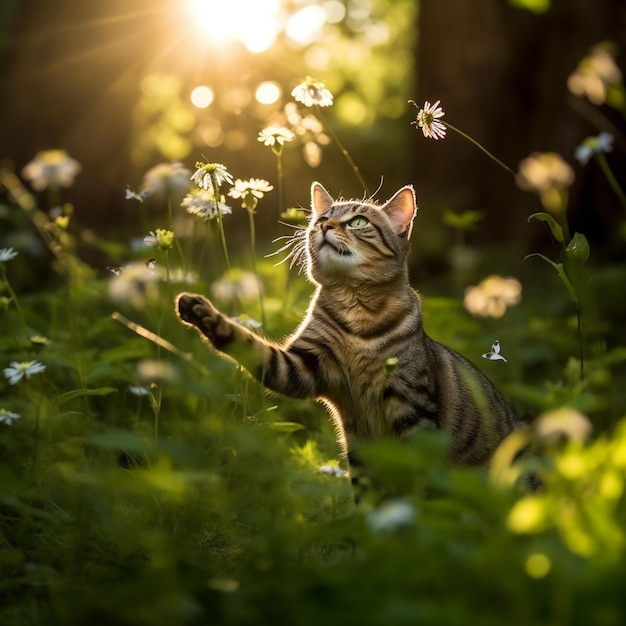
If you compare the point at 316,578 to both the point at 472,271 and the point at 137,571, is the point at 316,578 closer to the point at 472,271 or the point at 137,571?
the point at 137,571

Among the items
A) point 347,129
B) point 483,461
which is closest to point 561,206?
point 483,461

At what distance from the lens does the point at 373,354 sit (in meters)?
3.04

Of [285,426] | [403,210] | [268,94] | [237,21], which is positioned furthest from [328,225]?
[237,21]

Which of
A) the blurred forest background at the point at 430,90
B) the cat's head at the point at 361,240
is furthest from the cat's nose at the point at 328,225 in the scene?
the blurred forest background at the point at 430,90

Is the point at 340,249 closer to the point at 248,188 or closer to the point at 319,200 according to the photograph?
the point at 248,188

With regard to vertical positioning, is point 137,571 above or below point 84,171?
below

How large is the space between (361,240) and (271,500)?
1.49 meters

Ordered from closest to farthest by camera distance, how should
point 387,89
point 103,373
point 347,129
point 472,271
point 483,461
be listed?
point 483,461 < point 103,373 < point 472,271 < point 347,129 < point 387,89

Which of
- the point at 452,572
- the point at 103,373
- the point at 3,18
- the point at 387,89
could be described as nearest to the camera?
the point at 452,572

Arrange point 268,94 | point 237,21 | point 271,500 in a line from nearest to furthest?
point 271,500 → point 268,94 → point 237,21

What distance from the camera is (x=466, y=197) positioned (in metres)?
7.68

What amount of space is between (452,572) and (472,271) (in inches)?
209

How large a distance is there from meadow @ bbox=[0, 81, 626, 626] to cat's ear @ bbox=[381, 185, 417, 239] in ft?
1.19

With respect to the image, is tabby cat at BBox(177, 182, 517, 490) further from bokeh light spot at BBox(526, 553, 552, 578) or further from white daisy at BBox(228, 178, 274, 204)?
bokeh light spot at BBox(526, 553, 552, 578)
